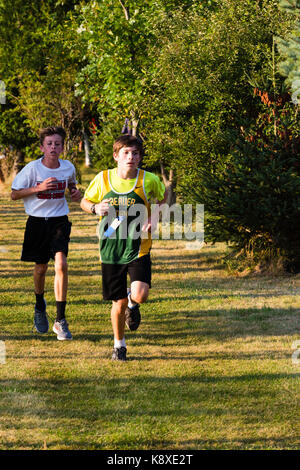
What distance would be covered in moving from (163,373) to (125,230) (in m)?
1.43

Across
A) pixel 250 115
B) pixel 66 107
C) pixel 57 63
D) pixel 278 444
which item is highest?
pixel 57 63

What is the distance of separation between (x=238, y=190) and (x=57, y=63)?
1695cm

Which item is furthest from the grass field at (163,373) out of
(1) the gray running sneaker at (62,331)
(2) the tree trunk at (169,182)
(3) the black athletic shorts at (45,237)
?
(2) the tree trunk at (169,182)

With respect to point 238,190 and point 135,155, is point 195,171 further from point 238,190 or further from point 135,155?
point 135,155

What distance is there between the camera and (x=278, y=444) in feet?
16.5

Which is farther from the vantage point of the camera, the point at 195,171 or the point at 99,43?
the point at 99,43

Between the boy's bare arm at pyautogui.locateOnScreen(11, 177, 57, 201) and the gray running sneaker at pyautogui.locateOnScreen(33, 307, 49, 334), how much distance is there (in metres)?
1.46

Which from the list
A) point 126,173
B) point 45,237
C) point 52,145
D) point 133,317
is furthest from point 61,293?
point 126,173

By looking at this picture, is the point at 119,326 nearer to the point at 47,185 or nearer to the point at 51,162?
the point at 47,185

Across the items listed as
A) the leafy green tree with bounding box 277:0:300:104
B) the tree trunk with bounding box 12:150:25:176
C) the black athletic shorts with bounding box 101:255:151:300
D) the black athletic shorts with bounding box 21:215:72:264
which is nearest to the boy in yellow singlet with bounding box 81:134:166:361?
the black athletic shorts with bounding box 101:255:151:300

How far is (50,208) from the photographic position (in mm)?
7828

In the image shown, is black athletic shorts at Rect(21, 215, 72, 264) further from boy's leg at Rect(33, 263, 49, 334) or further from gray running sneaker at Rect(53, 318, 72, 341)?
gray running sneaker at Rect(53, 318, 72, 341)

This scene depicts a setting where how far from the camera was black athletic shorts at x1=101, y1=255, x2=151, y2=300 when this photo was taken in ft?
22.4

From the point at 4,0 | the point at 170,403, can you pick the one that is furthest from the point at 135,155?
the point at 4,0
